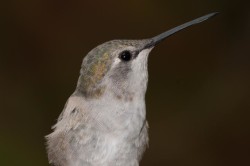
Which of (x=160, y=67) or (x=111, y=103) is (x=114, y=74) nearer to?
(x=111, y=103)

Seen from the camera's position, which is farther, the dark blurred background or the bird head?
the dark blurred background

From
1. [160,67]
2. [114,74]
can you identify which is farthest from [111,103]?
[160,67]

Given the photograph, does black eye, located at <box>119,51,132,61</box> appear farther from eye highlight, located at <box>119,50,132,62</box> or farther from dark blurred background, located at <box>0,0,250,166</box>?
dark blurred background, located at <box>0,0,250,166</box>

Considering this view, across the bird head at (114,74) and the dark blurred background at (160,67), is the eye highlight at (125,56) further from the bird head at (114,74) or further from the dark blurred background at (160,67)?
the dark blurred background at (160,67)

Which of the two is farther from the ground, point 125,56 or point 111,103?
point 125,56

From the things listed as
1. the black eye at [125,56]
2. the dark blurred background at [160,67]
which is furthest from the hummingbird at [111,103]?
the dark blurred background at [160,67]

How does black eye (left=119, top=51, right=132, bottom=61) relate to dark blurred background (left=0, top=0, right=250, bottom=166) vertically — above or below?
above

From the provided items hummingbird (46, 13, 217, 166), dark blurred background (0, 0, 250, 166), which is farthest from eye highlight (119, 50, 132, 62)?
dark blurred background (0, 0, 250, 166)
